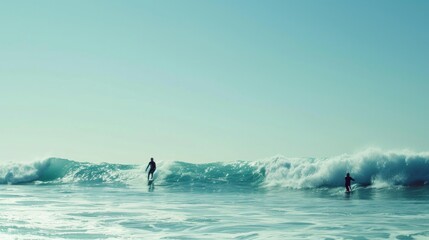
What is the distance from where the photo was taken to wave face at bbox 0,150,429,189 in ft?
99.1

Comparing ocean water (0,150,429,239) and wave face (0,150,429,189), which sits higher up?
wave face (0,150,429,189)

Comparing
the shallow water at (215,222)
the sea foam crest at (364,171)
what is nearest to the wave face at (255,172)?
the sea foam crest at (364,171)

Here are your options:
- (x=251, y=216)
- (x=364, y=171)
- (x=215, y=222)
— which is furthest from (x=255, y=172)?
(x=215, y=222)

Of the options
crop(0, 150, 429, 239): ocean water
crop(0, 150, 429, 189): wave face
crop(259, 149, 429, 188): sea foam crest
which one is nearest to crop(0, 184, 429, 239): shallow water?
crop(0, 150, 429, 239): ocean water

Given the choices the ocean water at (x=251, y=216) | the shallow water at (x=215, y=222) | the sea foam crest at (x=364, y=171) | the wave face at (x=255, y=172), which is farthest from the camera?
the wave face at (x=255, y=172)

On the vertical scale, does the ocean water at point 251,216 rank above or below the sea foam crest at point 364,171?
below

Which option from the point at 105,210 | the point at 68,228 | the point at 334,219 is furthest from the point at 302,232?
the point at 105,210

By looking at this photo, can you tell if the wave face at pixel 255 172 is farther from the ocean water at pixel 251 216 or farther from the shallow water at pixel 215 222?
the shallow water at pixel 215 222

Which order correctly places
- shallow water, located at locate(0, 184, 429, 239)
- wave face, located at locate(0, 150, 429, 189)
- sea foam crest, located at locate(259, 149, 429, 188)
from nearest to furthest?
shallow water, located at locate(0, 184, 429, 239), sea foam crest, located at locate(259, 149, 429, 188), wave face, located at locate(0, 150, 429, 189)

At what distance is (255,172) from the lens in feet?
125

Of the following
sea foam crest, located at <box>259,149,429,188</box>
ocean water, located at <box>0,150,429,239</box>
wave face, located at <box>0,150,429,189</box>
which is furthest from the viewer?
wave face, located at <box>0,150,429,189</box>

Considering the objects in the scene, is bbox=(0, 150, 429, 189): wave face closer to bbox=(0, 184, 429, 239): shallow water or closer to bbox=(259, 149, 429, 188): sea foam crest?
bbox=(259, 149, 429, 188): sea foam crest

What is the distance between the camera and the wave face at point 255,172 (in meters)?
30.2

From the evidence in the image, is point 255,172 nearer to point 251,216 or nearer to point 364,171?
point 364,171
